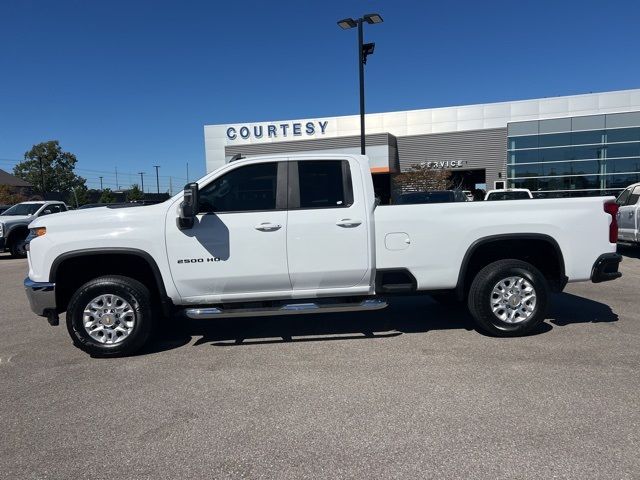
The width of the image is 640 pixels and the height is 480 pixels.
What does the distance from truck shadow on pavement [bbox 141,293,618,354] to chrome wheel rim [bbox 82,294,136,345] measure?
0.39m

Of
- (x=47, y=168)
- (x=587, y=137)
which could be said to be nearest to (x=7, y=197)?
(x=47, y=168)

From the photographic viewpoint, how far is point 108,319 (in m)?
4.81

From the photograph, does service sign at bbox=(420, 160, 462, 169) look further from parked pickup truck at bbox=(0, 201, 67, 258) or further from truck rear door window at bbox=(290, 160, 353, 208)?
truck rear door window at bbox=(290, 160, 353, 208)

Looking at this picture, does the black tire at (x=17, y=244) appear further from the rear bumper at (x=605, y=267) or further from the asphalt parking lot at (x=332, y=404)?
the rear bumper at (x=605, y=267)

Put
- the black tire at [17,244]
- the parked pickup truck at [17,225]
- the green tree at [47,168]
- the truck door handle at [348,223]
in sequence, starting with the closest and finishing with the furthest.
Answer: the truck door handle at [348,223]
the parked pickup truck at [17,225]
the black tire at [17,244]
the green tree at [47,168]

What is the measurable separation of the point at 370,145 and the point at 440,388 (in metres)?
32.3

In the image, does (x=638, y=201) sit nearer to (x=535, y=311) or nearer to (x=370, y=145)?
(x=535, y=311)

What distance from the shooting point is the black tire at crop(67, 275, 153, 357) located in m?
4.74

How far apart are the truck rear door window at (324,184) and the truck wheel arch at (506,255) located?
1.46 metres

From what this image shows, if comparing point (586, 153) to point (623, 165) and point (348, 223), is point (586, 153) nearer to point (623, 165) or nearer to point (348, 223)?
point (623, 165)

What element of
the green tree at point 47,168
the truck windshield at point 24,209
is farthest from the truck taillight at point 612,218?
the green tree at point 47,168

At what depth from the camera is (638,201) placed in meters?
10.4

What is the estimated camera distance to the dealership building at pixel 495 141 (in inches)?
1186

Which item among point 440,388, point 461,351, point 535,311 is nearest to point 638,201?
point 535,311
